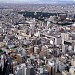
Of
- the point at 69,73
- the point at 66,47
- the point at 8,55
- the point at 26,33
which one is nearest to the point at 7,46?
the point at 8,55

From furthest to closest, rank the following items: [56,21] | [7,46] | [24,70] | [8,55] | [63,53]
A: [56,21] < [7,46] < [63,53] < [8,55] < [24,70]

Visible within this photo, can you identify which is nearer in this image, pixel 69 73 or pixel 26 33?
pixel 69 73

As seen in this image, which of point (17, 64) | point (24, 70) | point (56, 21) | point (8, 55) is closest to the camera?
point (24, 70)

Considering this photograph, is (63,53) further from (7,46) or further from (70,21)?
(70,21)

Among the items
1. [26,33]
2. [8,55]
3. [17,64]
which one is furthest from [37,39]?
[17,64]

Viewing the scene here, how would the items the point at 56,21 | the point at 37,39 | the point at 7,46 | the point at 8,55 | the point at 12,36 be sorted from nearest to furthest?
the point at 8,55 < the point at 7,46 < the point at 37,39 < the point at 12,36 < the point at 56,21

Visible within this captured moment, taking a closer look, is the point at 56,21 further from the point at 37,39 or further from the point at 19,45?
the point at 19,45

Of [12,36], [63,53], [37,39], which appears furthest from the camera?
[12,36]

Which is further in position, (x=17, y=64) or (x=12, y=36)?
(x=12, y=36)

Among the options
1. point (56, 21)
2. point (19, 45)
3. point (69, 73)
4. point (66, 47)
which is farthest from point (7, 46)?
point (56, 21)
